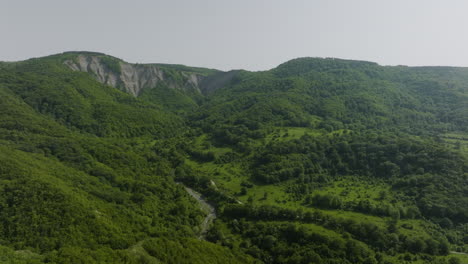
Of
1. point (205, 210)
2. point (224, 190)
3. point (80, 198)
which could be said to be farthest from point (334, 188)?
point (80, 198)

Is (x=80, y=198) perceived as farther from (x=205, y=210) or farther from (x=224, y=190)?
(x=224, y=190)

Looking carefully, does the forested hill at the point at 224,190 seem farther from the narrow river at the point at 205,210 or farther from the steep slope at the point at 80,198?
the narrow river at the point at 205,210

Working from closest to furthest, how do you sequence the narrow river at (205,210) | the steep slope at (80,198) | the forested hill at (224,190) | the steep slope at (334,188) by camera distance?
the steep slope at (80,198) < the forested hill at (224,190) < the steep slope at (334,188) < the narrow river at (205,210)

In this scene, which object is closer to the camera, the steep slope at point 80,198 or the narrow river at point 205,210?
the steep slope at point 80,198

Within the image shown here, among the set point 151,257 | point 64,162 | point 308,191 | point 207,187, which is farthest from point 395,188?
point 64,162

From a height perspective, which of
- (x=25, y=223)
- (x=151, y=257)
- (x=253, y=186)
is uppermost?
(x=25, y=223)

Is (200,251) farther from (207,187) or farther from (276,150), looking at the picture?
(276,150)

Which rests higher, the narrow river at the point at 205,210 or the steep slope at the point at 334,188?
the steep slope at the point at 334,188

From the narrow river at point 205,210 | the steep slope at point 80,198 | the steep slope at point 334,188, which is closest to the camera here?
the steep slope at point 80,198

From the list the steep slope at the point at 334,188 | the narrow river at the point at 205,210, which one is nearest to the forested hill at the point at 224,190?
the steep slope at the point at 334,188

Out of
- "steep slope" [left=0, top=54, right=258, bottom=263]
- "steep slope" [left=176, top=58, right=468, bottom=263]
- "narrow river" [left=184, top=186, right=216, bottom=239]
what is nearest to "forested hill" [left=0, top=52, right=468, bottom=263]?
"steep slope" [left=0, top=54, right=258, bottom=263]

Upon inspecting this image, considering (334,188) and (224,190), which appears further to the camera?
(334,188)
